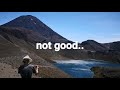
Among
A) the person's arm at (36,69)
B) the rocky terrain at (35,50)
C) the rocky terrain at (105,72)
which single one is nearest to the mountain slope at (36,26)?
the rocky terrain at (35,50)

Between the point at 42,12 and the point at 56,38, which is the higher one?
the point at 42,12

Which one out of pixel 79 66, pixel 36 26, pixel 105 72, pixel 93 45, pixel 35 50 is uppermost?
pixel 36 26

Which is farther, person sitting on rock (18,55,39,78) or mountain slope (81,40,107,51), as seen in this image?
mountain slope (81,40,107,51)

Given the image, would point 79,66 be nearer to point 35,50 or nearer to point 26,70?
point 35,50

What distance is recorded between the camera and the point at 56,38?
505 cm

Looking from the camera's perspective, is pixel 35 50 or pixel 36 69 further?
pixel 35 50

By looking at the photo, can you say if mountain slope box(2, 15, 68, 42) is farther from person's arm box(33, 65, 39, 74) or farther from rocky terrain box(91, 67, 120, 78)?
rocky terrain box(91, 67, 120, 78)

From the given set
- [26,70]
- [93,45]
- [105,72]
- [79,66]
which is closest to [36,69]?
[26,70]

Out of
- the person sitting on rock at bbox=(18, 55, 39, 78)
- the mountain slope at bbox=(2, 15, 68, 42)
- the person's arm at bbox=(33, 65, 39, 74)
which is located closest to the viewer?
the person sitting on rock at bbox=(18, 55, 39, 78)

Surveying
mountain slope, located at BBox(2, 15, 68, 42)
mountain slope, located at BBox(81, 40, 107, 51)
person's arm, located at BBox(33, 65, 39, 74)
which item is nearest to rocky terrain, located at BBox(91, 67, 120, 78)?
mountain slope, located at BBox(81, 40, 107, 51)
